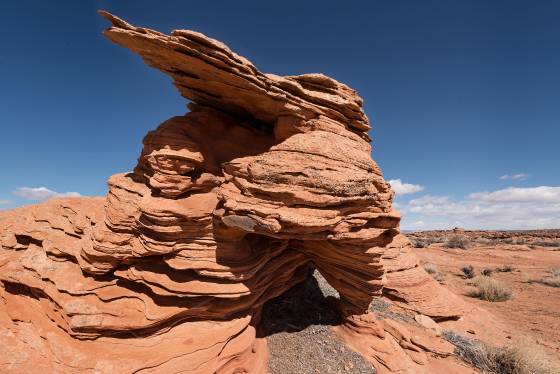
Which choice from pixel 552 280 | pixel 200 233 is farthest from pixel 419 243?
pixel 200 233

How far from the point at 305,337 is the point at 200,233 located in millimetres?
4606

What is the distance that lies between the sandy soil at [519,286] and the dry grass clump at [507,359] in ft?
6.47

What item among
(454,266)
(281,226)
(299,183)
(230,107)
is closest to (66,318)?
(281,226)

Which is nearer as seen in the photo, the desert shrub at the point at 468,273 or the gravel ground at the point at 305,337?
the gravel ground at the point at 305,337

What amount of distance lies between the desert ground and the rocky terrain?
7.93 metres

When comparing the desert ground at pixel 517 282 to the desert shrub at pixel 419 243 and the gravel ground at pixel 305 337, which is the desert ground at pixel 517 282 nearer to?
the desert shrub at pixel 419 243

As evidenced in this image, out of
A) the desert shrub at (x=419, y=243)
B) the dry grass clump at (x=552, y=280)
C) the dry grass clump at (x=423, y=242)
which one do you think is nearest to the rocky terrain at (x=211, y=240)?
the dry grass clump at (x=552, y=280)

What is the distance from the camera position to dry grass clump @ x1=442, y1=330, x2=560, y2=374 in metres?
9.70

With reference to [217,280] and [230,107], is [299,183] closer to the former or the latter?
[217,280]

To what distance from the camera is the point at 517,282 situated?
21.8 metres

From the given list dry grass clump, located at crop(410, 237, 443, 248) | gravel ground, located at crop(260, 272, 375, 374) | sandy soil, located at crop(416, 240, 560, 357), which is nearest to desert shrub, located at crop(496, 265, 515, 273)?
sandy soil, located at crop(416, 240, 560, 357)

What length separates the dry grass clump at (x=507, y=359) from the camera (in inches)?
382

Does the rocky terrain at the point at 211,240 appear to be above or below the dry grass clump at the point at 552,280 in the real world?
above

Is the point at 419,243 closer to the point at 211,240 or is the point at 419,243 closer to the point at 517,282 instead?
the point at 517,282
